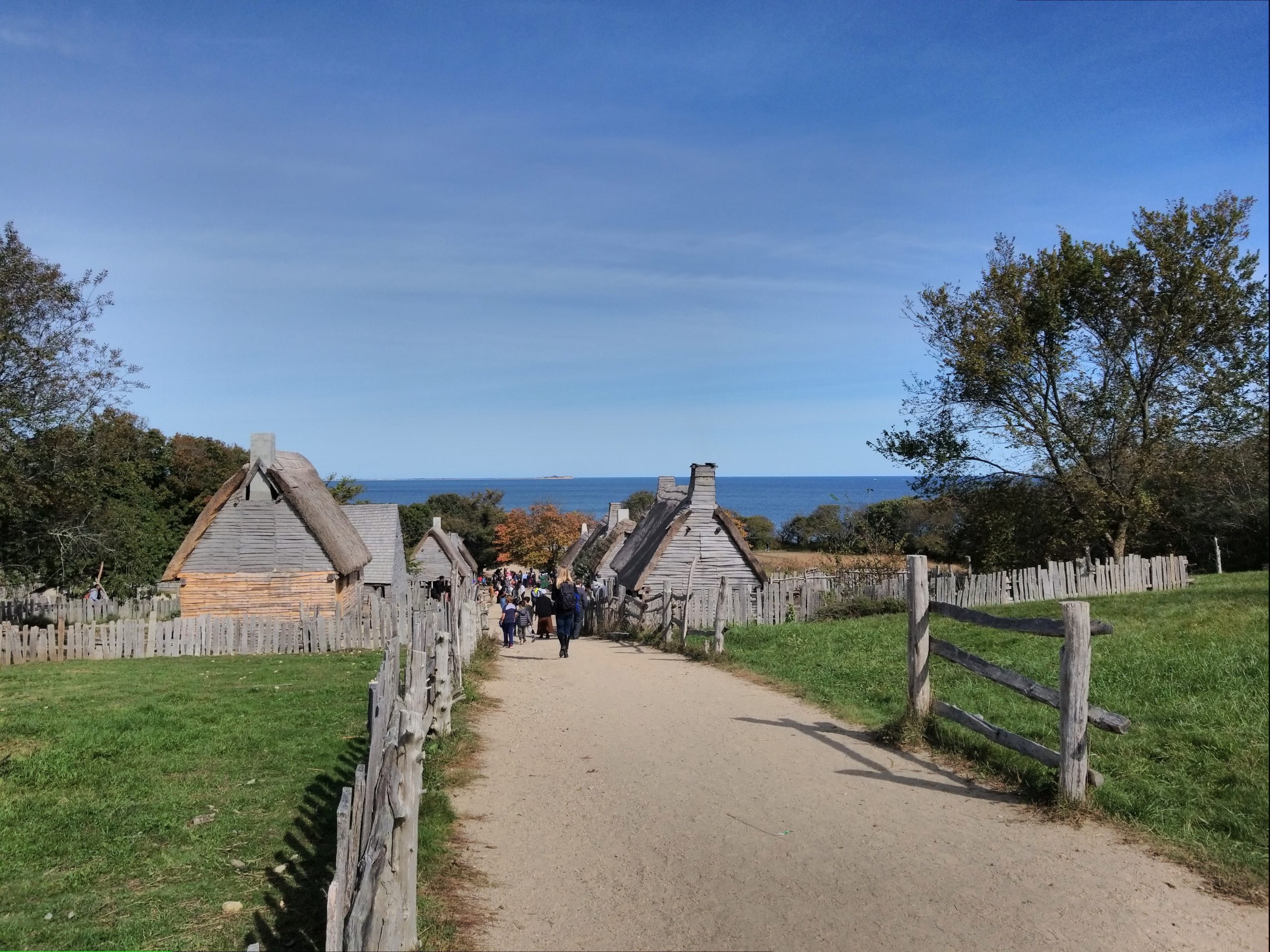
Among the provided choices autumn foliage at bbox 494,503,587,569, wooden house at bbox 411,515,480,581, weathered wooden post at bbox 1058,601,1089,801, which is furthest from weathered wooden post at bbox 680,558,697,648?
autumn foliage at bbox 494,503,587,569

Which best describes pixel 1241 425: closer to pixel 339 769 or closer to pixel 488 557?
pixel 339 769

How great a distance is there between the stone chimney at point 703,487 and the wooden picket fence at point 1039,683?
56.2 feet

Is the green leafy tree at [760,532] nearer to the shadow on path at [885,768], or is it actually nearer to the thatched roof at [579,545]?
the thatched roof at [579,545]

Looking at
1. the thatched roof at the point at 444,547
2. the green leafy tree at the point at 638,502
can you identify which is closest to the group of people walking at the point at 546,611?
the thatched roof at the point at 444,547

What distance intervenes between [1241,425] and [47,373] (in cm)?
2218

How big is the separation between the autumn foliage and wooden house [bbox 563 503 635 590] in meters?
6.80

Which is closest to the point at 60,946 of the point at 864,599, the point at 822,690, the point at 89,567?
the point at 822,690

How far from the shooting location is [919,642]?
9.65 meters

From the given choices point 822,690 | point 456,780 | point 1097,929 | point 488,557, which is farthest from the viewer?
point 488,557

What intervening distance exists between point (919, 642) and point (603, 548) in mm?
36470

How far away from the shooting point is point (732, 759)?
8.96m

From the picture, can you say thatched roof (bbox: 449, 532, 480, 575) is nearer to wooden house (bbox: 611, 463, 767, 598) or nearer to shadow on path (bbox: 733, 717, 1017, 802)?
wooden house (bbox: 611, 463, 767, 598)

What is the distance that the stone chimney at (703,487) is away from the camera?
89.4 ft

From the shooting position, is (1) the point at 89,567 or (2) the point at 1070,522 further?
(1) the point at 89,567
